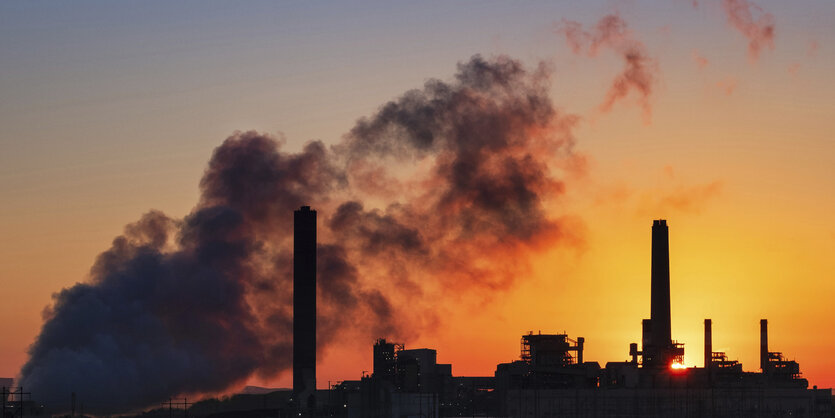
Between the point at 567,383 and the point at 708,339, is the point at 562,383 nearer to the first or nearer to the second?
the point at 567,383

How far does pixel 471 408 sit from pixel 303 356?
66.1ft

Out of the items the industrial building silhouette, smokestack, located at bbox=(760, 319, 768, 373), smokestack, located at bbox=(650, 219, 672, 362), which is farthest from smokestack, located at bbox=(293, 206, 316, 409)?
smokestack, located at bbox=(760, 319, 768, 373)

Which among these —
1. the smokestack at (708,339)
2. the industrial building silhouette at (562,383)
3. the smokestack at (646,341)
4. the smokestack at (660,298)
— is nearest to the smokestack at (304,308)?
the industrial building silhouette at (562,383)

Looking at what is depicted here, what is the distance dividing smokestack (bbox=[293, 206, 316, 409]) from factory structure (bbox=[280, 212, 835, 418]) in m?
0.09

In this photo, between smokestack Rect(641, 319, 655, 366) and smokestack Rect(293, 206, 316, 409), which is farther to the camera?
smokestack Rect(641, 319, 655, 366)

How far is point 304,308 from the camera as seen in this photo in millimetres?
104812

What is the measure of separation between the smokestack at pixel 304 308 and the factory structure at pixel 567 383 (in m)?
0.09

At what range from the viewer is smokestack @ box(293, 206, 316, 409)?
10500 centimetres

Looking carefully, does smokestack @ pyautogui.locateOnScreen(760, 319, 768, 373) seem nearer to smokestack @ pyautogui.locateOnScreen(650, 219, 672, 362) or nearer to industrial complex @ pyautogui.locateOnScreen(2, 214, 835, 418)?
industrial complex @ pyautogui.locateOnScreen(2, 214, 835, 418)

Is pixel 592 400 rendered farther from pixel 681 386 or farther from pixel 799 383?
pixel 799 383

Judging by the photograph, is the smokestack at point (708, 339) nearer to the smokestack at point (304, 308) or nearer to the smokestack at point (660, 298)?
the smokestack at point (660, 298)

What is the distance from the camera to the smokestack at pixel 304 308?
10500 centimetres

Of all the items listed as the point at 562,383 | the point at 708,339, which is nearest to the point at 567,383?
the point at 562,383

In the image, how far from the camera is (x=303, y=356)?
10575cm
